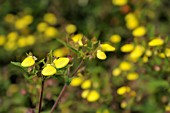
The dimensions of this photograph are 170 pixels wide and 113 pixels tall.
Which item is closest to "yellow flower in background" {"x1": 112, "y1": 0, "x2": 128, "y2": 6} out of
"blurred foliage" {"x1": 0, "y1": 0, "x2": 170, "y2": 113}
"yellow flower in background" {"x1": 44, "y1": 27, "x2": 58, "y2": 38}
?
"blurred foliage" {"x1": 0, "y1": 0, "x2": 170, "y2": 113}

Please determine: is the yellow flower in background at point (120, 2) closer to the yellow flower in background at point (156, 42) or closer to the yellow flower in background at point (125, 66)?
the yellow flower in background at point (125, 66)

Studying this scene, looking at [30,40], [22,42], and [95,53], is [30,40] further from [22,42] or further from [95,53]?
[95,53]

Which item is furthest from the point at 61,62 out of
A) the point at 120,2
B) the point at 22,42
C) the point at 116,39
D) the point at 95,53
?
the point at 120,2

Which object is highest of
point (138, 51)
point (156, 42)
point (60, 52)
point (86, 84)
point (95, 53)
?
point (95, 53)

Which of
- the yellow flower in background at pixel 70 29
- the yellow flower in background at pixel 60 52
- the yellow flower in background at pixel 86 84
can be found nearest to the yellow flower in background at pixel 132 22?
the yellow flower in background at pixel 70 29

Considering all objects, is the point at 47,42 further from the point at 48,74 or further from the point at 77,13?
the point at 48,74

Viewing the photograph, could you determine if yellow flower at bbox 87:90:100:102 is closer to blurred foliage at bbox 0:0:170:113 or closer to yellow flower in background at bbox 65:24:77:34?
blurred foliage at bbox 0:0:170:113

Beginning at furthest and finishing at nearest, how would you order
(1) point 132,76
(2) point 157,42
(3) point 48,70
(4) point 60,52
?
(4) point 60,52 → (1) point 132,76 → (2) point 157,42 → (3) point 48,70
